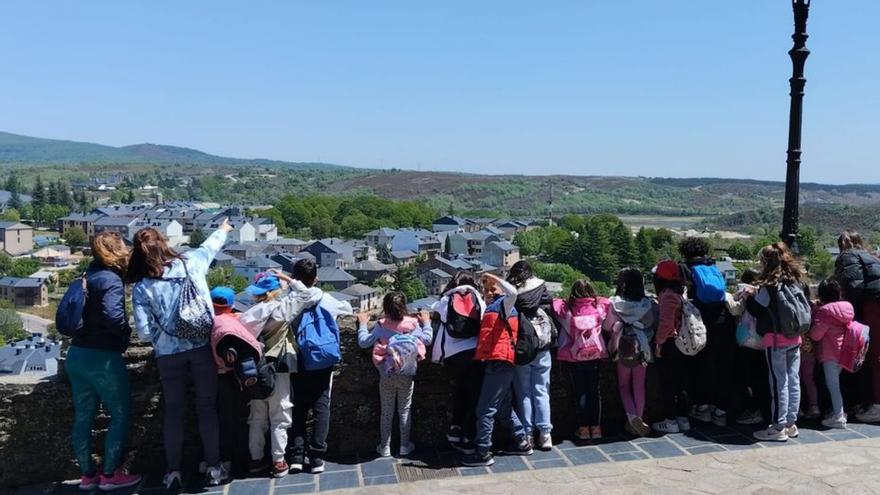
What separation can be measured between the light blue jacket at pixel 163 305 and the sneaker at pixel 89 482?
86cm

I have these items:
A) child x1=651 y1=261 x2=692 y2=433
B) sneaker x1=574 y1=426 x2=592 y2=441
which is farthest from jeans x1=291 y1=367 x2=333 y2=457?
child x1=651 y1=261 x2=692 y2=433

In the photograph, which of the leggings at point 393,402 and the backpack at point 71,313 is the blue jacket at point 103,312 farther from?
the leggings at point 393,402

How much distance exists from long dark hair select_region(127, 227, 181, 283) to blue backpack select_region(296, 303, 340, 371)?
0.82m

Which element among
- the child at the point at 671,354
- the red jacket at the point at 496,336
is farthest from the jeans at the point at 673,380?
the red jacket at the point at 496,336

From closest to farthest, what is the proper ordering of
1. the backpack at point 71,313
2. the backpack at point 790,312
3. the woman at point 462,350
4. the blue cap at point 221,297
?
Result: 1. the backpack at point 71,313
2. the blue cap at point 221,297
3. the woman at point 462,350
4. the backpack at point 790,312

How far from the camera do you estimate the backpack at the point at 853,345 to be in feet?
16.9

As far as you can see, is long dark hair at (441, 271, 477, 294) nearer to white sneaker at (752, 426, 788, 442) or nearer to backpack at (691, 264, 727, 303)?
backpack at (691, 264, 727, 303)

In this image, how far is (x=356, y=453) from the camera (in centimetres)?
477

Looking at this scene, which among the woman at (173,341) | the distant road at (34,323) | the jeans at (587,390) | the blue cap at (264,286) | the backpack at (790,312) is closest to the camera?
the woman at (173,341)

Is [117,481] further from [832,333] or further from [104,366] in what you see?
[832,333]

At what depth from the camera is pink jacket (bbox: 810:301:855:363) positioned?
201 inches

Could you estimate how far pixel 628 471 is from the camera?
14.4 feet

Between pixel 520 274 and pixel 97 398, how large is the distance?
261cm

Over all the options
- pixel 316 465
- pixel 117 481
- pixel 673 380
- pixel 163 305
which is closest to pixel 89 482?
pixel 117 481
